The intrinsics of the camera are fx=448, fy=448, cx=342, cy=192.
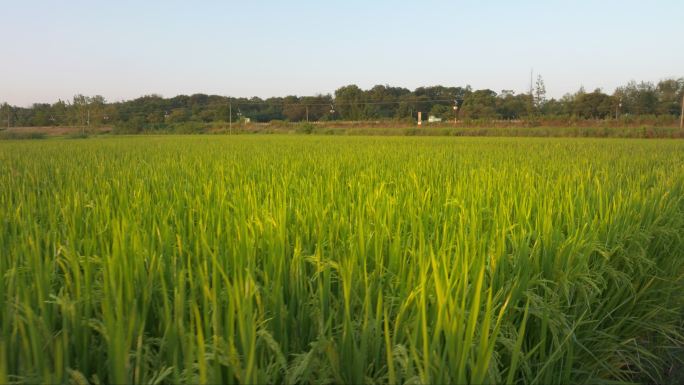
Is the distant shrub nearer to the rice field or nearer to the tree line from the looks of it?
the tree line

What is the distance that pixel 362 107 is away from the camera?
57312 millimetres

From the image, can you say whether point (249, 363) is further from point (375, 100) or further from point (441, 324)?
point (375, 100)

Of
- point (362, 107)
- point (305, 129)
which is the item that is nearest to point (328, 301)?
point (305, 129)

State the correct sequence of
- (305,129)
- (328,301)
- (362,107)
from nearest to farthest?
(328,301), (305,129), (362,107)

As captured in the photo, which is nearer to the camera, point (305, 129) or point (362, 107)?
point (305, 129)

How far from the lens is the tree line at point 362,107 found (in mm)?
45594

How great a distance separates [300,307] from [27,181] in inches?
133

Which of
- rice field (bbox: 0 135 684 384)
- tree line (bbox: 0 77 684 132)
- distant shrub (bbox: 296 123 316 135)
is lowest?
rice field (bbox: 0 135 684 384)

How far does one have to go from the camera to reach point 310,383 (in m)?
0.86

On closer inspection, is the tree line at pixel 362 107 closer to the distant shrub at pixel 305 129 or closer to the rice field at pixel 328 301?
the distant shrub at pixel 305 129

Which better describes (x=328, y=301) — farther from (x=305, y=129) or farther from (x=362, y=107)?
(x=362, y=107)

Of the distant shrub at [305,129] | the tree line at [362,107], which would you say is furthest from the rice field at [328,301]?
the tree line at [362,107]

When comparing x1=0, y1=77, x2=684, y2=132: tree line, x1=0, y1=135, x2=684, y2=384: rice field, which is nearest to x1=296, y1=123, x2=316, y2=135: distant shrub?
x1=0, y1=77, x2=684, y2=132: tree line

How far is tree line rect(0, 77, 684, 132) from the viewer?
4559cm
